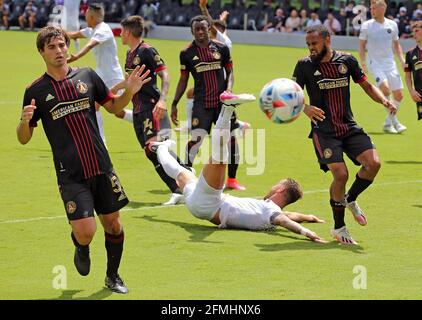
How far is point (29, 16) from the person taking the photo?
54188mm

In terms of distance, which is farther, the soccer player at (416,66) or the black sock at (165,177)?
the soccer player at (416,66)

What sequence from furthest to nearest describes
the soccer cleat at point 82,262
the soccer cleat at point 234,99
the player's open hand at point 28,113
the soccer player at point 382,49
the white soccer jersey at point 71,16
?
the white soccer jersey at point 71,16
the soccer player at point 382,49
the soccer cleat at point 234,99
the soccer cleat at point 82,262
the player's open hand at point 28,113

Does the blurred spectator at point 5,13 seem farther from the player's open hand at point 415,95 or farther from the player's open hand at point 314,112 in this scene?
the player's open hand at point 314,112

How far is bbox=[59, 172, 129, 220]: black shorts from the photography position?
916cm

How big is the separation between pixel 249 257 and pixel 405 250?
1.78m

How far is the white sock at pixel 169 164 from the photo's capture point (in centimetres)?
1294

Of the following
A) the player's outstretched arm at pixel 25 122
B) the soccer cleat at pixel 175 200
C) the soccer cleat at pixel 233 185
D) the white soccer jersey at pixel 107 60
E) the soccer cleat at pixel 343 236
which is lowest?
the soccer cleat at pixel 233 185

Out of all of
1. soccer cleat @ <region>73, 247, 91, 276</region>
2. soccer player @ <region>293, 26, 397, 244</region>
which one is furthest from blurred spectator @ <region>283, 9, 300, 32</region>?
soccer cleat @ <region>73, 247, 91, 276</region>

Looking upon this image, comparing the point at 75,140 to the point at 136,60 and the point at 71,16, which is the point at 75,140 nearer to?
the point at 136,60

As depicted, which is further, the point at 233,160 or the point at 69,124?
the point at 233,160

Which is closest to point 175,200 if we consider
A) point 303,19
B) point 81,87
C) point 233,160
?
point 233,160

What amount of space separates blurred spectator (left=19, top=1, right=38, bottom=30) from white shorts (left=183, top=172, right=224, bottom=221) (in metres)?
43.5

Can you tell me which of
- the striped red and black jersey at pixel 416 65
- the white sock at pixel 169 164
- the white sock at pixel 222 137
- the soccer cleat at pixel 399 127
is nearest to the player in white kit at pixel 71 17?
the soccer cleat at pixel 399 127

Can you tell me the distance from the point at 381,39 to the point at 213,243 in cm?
1126
